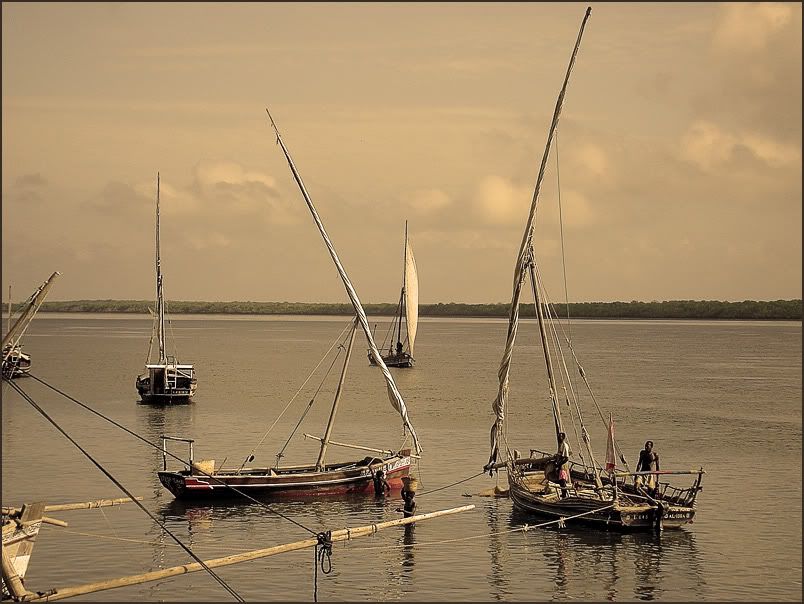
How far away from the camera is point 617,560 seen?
32125mm

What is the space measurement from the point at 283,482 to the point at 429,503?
5.21 m

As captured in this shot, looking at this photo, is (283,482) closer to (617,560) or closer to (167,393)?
(617,560)

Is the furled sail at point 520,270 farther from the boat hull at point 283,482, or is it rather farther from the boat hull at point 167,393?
the boat hull at point 167,393

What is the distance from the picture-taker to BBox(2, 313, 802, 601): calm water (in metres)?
30.1

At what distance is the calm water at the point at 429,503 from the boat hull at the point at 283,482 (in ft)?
1.87

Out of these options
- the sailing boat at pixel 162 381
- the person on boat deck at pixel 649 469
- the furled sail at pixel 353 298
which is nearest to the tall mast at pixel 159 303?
the sailing boat at pixel 162 381

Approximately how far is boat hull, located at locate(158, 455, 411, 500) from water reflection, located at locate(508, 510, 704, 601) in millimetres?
6066

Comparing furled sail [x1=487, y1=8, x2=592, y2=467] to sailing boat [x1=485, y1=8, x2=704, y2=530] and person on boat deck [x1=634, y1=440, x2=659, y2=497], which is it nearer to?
sailing boat [x1=485, y1=8, x2=704, y2=530]

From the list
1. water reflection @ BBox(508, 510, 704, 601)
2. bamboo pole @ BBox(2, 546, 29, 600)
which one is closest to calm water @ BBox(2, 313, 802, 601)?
water reflection @ BBox(508, 510, 704, 601)

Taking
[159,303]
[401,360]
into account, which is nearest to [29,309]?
[159,303]

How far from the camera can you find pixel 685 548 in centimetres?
3372

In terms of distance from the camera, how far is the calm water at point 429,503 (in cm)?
3014

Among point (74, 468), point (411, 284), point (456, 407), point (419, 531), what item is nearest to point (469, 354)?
point (411, 284)

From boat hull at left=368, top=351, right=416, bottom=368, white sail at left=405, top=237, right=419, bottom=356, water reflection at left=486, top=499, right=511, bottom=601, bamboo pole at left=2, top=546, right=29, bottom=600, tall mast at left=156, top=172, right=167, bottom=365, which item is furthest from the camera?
boat hull at left=368, top=351, right=416, bottom=368
